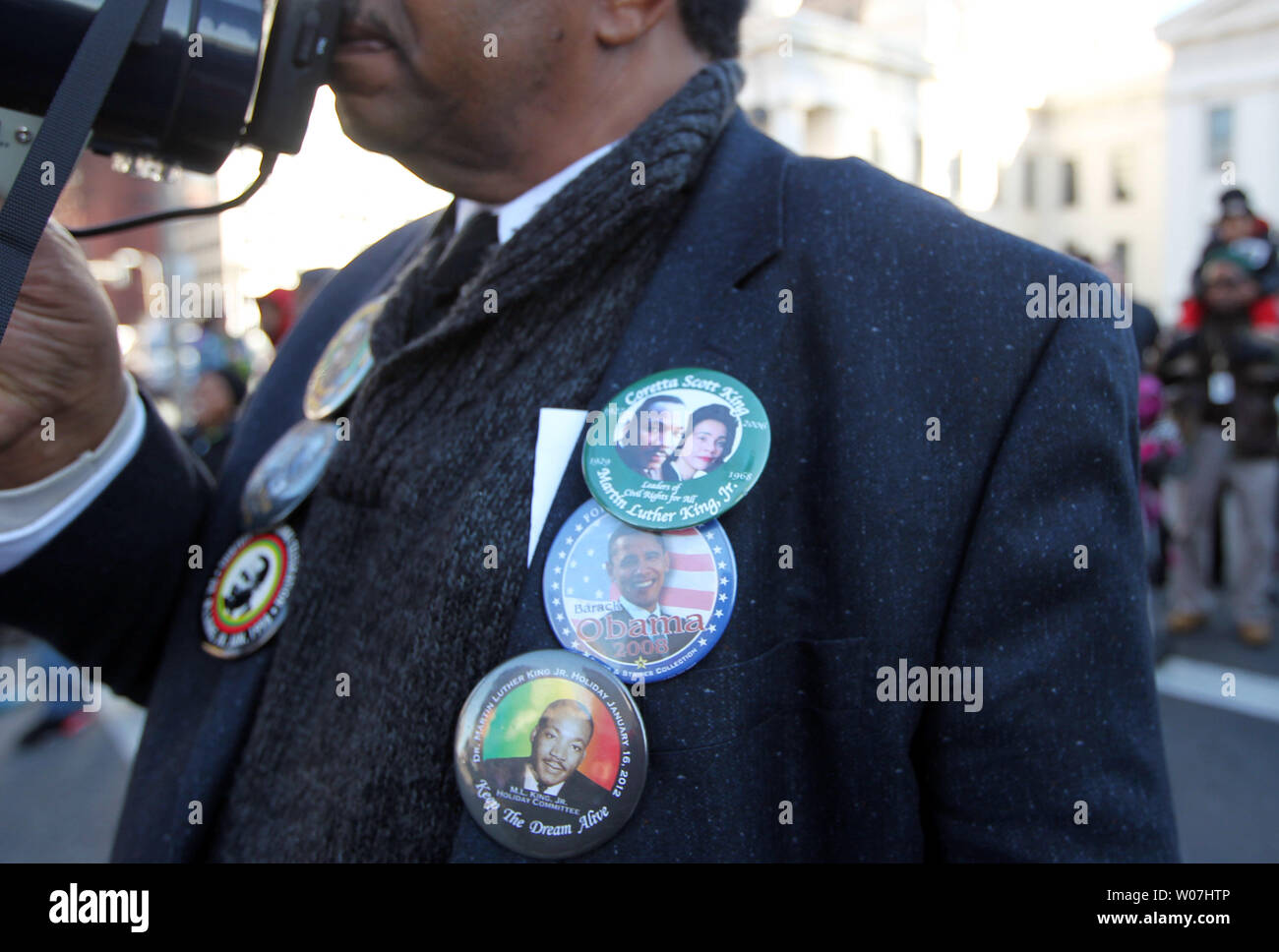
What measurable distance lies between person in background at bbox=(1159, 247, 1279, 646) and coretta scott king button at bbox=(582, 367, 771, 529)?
4.25 meters

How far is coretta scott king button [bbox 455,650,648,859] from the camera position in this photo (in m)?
A: 0.94

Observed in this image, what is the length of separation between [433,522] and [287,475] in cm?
32

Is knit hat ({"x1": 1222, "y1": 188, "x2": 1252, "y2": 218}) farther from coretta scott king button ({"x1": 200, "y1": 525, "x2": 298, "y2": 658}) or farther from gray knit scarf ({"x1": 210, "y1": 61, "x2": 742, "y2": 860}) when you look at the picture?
coretta scott king button ({"x1": 200, "y1": 525, "x2": 298, "y2": 658})

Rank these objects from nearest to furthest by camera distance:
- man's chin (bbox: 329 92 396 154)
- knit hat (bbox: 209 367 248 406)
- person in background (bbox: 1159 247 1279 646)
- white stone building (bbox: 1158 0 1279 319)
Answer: man's chin (bbox: 329 92 396 154)
person in background (bbox: 1159 247 1279 646)
knit hat (bbox: 209 367 248 406)
white stone building (bbox: 1158 0 1279 319)

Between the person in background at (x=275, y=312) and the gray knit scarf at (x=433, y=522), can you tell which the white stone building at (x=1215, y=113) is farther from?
the gray knit scarf at (x=433, y=522)

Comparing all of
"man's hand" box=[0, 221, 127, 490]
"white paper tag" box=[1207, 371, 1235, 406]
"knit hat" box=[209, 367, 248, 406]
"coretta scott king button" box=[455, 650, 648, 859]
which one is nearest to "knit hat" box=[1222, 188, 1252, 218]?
"white paper tag" box=[1207, 371, 1235, 406]

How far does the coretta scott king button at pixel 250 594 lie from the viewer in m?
1.25

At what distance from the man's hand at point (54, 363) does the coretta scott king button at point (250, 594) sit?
0.24m

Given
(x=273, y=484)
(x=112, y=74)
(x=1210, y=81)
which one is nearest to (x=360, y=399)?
(x=273, y=484)

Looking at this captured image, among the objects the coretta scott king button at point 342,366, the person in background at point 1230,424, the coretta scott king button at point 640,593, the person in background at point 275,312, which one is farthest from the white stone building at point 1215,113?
the coretta scott king button at point 640,593

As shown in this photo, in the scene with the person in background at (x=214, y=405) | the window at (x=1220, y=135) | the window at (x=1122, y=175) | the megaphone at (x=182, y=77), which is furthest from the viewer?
the window at (x=1122, y=175)

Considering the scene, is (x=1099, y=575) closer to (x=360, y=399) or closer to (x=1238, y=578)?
(x=360, y=399)
